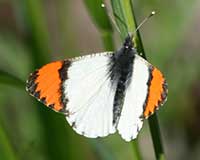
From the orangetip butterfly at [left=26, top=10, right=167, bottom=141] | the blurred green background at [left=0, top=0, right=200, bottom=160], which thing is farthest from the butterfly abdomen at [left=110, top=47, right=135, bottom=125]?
the blurred green background at [left=0, top=0, right=200, bottom=160]

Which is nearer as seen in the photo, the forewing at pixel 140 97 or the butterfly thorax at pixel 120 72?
the forewing at pixel 140 97

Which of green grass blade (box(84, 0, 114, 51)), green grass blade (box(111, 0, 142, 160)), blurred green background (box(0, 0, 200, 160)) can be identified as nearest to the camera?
green grass blade (box(111, 0, 142, 160))

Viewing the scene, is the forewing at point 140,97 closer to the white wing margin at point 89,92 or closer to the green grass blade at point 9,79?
the white wing margin at point 89,92

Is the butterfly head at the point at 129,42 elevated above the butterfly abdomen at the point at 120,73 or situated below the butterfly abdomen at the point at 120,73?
above

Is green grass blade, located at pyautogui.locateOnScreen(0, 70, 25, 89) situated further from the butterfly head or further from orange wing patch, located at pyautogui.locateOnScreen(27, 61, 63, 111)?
the butterfly head

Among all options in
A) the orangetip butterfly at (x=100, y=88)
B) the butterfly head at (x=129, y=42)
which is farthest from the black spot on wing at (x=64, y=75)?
the butterfly head at (x=129, y=42)

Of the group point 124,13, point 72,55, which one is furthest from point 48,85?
point 72,55

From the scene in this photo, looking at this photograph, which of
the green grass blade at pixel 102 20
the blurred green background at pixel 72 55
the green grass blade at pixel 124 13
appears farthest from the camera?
the blurred green background at pixel 72 55

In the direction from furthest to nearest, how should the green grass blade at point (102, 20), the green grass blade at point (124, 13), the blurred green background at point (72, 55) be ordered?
the blurred green background at point (72, 55) → the green grass blade at point (102, 20) → the green grass blade at point (124, 13)
